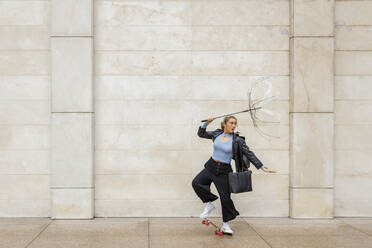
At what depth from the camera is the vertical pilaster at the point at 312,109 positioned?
6.98 meters

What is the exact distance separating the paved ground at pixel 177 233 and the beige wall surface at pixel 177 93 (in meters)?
0.35

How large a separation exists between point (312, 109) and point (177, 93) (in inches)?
99.6

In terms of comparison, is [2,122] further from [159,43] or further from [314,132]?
[314,132]

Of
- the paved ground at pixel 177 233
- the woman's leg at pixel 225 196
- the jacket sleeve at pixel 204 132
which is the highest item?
the jacket sleeve at pixel 204 132

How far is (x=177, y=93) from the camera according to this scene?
23.3 ft

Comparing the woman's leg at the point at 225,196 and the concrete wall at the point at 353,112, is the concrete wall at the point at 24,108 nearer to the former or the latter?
the woman's leg at the point at 225,196

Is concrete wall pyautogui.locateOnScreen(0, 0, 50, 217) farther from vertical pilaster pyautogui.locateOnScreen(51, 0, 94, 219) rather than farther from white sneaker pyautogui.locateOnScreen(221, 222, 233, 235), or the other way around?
white sneaker pyautogui.locateOnScreen(221, 222, 233, 235)

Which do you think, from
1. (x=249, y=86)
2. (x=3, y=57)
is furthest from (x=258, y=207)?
(x=3, y=57)

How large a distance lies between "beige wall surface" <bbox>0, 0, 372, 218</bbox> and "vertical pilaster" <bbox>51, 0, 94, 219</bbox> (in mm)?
183

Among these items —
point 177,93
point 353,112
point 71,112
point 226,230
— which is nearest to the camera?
point 226,230

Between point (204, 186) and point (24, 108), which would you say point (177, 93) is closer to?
point (204, 186)

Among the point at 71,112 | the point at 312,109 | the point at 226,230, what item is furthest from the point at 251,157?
the point at 71,112

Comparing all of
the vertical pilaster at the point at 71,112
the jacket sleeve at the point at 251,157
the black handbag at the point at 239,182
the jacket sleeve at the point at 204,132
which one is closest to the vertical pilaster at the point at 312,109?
the jacket sleeve at the point at 251,157

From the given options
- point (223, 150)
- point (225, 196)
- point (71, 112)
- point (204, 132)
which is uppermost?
point (71, 112)
